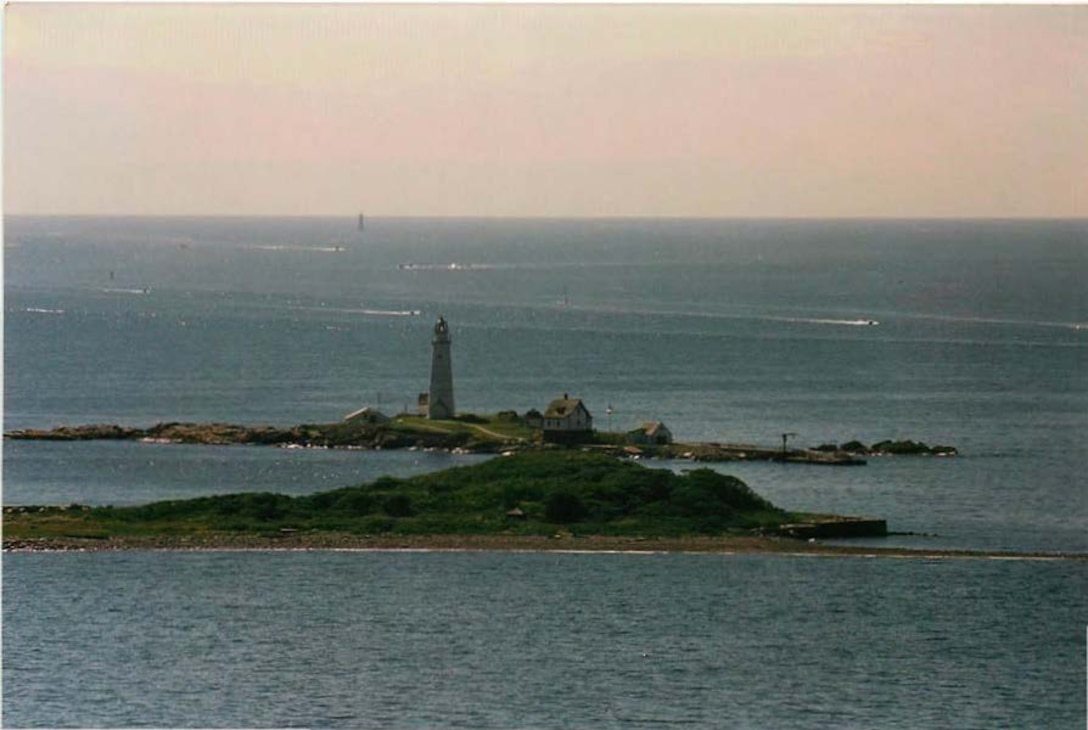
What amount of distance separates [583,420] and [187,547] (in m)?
16.4

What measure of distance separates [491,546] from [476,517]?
77.5 inches

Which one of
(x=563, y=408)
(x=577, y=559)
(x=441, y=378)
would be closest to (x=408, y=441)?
(x=441, y=378)

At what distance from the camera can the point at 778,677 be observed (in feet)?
117

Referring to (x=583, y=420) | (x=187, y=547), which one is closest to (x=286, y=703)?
(x=187, y=547)

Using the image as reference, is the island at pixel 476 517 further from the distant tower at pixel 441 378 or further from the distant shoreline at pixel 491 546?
the distant tower at pixel 441 378

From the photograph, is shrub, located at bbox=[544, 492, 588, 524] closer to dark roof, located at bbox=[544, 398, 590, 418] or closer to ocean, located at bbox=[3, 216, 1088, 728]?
ocean, located at bbox=[3, 216, 1088, 728]

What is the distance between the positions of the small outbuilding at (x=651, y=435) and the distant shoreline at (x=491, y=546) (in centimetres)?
1401

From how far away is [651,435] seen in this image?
196 ft

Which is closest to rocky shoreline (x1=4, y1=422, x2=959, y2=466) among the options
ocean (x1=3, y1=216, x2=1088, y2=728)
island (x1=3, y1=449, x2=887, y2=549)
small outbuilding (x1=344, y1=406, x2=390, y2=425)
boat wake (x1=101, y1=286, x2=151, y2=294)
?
small outbuilding (x1=344, y1=406, x2=390, y2=425)

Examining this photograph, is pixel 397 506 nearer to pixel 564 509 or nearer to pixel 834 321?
pixel 564 509

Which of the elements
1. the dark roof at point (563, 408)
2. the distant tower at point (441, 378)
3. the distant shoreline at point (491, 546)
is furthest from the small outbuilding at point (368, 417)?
the distant shoreline at point (491, 546)

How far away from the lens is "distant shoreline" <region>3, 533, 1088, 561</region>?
4462 centimetres

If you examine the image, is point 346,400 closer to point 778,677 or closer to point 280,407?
point 280,407

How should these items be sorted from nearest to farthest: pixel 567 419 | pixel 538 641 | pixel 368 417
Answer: pixel 538 641, pixel 567 419, pixel 368 417
